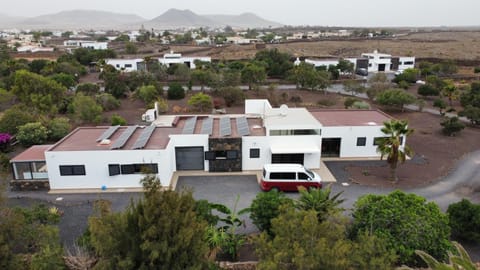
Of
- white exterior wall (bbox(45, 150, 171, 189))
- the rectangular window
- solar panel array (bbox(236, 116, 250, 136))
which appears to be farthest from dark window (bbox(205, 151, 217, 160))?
the rectangular window

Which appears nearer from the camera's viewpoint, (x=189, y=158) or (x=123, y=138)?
(x=123, y=138)

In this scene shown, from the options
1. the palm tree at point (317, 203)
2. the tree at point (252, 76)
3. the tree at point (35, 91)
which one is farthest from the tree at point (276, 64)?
the palm tree at point (317, 203)

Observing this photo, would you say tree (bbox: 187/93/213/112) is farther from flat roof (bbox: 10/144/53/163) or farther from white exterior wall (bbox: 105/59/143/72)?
white exterior wall (bbox: 105/59/143/72)

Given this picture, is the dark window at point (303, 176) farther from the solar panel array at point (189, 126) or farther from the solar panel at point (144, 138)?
the solar panel at point (144, 138)

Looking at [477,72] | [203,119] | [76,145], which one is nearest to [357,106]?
[203,119]

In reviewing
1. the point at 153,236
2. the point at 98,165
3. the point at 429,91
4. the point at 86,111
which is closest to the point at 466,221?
the point at 153,236

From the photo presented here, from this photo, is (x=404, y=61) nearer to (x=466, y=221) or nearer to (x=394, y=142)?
(x=394, y=142)
